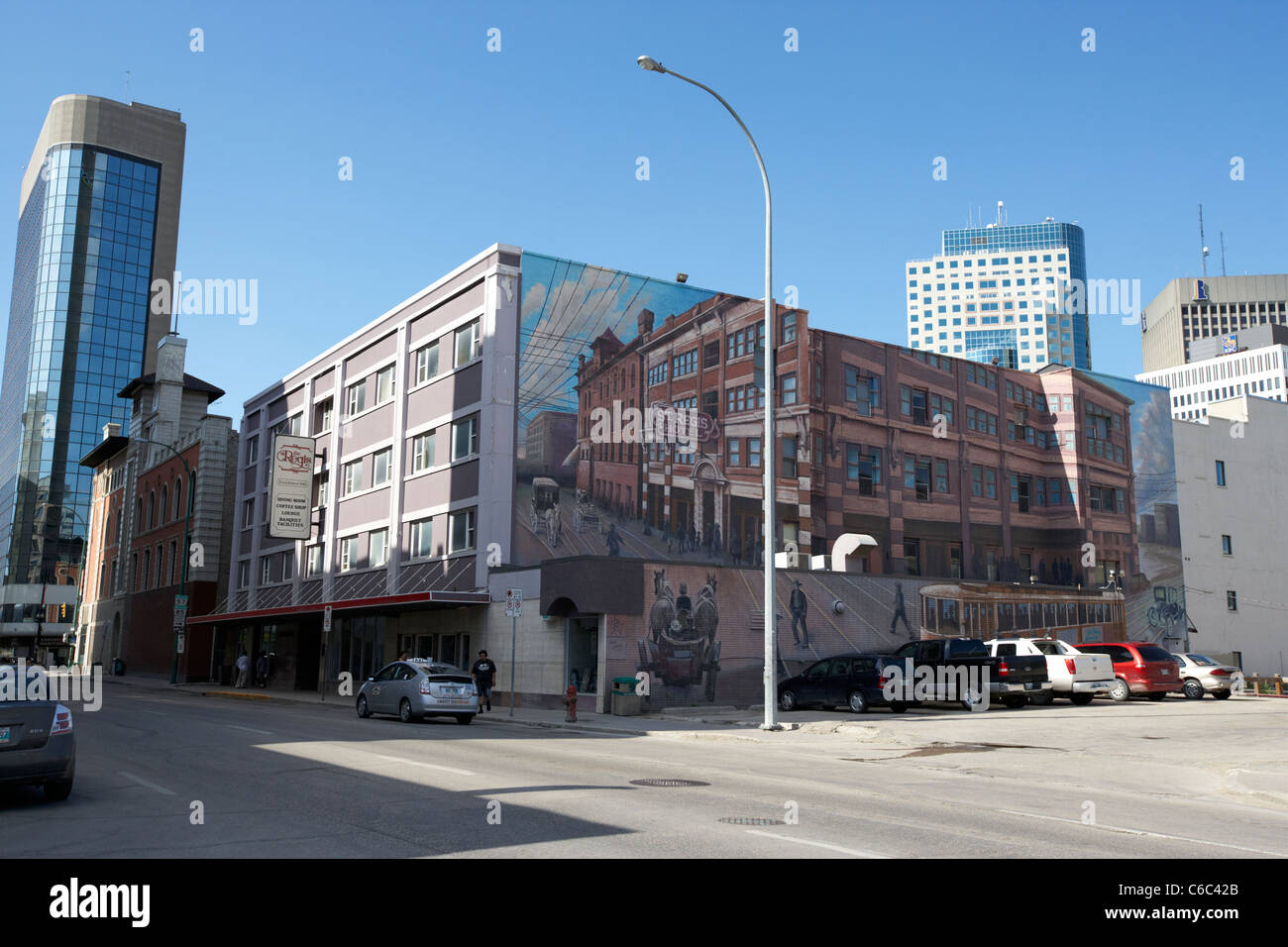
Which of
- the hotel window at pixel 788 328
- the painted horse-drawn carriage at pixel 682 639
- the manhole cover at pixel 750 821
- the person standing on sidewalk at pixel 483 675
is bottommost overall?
the manhole cover at pixel 750 821

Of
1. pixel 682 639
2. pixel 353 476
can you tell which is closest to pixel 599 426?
pixel 682 639

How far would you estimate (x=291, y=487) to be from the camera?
4800 cm

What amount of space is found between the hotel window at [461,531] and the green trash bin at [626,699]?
10.0m

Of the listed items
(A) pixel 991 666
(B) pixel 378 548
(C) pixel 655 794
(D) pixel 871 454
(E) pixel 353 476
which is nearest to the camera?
(C) pixel 655 794

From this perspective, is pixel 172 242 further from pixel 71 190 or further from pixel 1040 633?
pixel 1040 633

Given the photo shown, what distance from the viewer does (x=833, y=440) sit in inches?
1790

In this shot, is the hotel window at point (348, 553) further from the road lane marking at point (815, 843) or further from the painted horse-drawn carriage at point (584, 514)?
the road lane marking at point (815, 843)

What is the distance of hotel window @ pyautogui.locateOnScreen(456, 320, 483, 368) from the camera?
37.9 m

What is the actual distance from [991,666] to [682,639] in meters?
8.88

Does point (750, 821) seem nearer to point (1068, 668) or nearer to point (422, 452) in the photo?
point (1068, 668)

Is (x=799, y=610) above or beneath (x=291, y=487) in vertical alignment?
beneath

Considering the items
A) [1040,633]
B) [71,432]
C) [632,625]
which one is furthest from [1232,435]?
[71,432]

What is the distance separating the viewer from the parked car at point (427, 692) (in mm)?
24797

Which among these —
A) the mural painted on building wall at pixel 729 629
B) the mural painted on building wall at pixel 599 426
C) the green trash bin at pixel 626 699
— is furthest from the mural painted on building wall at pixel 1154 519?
the green trash bin at pixel 626 699
